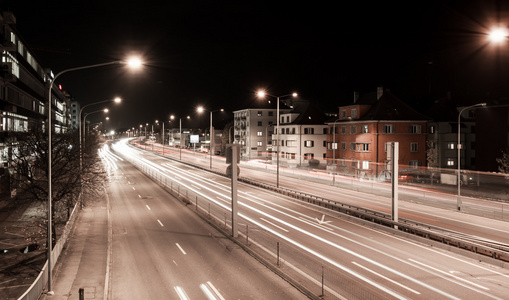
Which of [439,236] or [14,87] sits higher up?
[14,87]

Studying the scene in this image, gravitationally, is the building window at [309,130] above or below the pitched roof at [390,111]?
below

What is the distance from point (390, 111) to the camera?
2318 inches

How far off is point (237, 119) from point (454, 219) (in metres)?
79.5

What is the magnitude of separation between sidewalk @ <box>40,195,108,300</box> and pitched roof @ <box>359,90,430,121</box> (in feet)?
143

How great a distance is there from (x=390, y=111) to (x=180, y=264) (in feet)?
160

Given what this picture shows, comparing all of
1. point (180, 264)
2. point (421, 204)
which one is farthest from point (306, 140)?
point (180, 264)

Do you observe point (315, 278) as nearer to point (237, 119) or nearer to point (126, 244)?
point (126, 244)

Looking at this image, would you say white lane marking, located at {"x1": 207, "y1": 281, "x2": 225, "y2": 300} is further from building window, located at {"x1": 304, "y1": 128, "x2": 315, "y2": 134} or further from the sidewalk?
building window, located at {"x1": 304, "y1": 128, "x2": 315, "y2": 134}

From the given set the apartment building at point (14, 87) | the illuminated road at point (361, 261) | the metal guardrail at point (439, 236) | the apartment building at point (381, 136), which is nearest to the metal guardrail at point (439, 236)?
the metal guardrail at point (439, 236)

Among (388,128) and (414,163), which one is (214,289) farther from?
(414,163)

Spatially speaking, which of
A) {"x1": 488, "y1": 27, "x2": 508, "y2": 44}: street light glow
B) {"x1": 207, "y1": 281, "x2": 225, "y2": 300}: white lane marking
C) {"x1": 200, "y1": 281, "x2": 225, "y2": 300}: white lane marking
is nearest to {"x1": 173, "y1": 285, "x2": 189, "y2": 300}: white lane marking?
{"x1": 200, "y1": 281, "x2": 225, "y2": 300}: white lane marking

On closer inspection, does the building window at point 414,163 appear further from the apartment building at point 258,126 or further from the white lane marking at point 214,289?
the white lane marking at point 214,289

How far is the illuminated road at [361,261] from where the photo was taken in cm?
1408

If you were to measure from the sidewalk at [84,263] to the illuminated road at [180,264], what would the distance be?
0.57m
